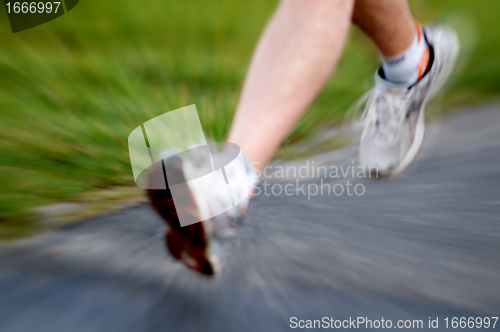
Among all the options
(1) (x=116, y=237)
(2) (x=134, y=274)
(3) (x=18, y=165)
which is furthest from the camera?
(3) (x=18, y=165)

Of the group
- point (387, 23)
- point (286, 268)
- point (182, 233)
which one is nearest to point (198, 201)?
point (182, 233)

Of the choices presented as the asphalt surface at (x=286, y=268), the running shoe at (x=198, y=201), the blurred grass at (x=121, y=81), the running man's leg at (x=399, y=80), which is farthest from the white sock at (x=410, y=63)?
the running shoe at (x=198, y=201)

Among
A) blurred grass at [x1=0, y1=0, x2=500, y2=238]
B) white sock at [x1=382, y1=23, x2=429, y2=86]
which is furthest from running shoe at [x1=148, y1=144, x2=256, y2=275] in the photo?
white sock at [x1=382, y1=23, x2=429, y2=86]

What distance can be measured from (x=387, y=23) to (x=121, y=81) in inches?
47.3

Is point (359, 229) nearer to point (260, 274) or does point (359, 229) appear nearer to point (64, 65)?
point (260, 274)

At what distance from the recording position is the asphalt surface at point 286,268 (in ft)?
2.76

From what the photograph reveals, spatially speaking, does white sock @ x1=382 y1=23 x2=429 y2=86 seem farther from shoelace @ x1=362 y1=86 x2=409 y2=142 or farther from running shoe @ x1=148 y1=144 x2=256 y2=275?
running shoe @ x1=148 y1=144 x2=256 y2=275

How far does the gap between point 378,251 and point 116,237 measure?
54cm

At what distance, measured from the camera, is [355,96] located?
2.01 metres

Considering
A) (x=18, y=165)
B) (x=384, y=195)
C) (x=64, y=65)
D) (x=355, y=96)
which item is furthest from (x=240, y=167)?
(x=64, y=65)

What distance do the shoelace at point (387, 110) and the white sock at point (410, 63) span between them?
0.14 feet

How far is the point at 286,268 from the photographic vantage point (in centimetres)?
97

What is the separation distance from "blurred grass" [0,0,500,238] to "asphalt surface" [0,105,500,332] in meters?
0.19

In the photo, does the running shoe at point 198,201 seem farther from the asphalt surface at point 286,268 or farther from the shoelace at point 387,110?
the shoelace at point 387,110
